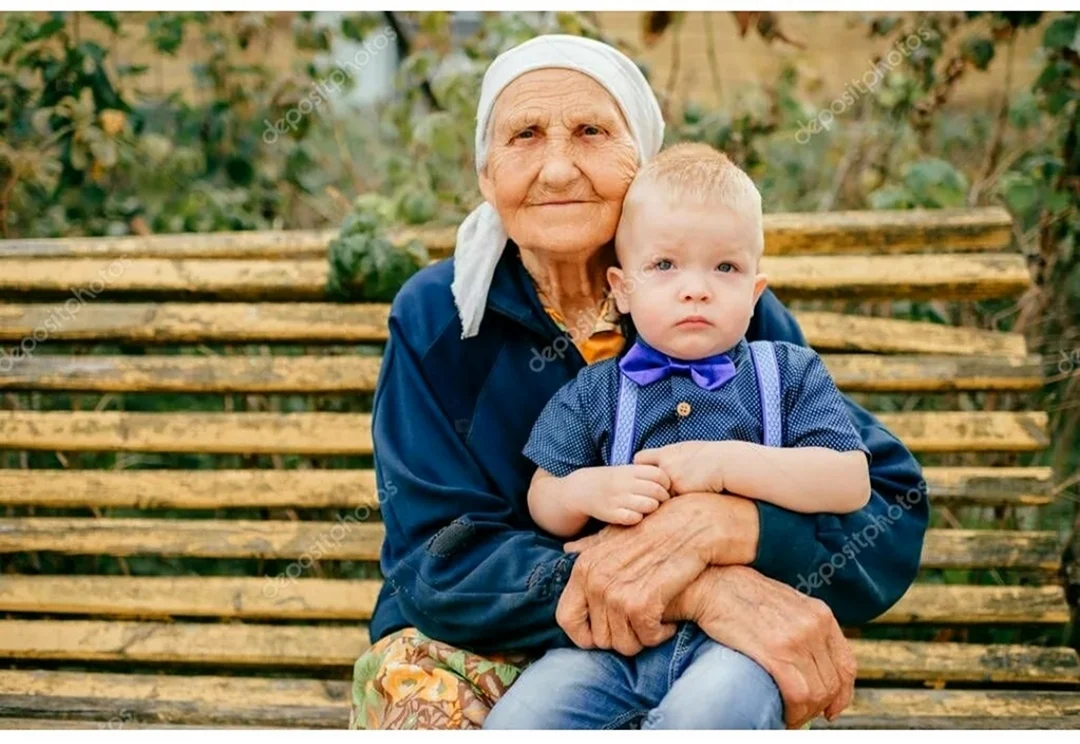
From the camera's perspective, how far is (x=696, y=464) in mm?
2121

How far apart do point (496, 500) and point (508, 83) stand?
0.77 metres

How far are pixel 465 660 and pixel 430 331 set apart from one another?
2.04 feet

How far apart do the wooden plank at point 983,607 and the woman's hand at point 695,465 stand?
4.17 ft

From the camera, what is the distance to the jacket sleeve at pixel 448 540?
7.25 ft

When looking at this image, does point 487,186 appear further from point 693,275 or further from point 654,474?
point 654,474

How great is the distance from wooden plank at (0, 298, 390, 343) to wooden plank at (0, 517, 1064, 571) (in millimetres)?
508

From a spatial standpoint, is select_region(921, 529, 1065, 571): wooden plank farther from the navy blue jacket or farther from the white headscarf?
the white headscarf

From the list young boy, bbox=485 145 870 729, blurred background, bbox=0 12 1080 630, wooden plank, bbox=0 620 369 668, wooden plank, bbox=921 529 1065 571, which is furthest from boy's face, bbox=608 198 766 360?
blurred background, bbox=0 12 1080 630

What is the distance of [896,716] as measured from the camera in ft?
9.78

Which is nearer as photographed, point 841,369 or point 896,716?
point 896,716

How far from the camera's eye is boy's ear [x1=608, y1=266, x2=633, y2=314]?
89.4 inches

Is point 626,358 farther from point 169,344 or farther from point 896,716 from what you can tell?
point 169,344

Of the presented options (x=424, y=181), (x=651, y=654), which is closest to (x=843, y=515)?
(x=651, y=654)

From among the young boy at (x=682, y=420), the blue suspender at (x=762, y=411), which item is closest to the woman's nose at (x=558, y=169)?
the young boy at (x=682, y=420)
